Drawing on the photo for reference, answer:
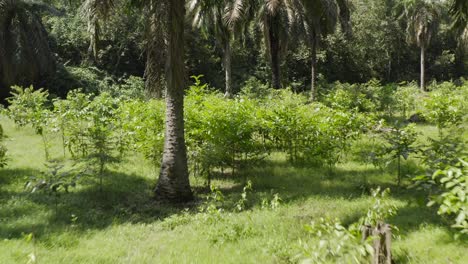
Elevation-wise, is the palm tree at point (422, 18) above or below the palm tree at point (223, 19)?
above

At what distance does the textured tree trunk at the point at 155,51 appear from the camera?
7.50 meters

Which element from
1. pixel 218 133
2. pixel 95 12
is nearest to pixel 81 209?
pixel 218 133

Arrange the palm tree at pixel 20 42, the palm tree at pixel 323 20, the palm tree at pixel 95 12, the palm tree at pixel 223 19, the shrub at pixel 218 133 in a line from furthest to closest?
the palm tree at pixel 323 20 → the palm tree at pixel 20 42 → the palm tree at pixel 223 19 → the shrub at pixel 218 133 → the palm tree at pixel 95 12

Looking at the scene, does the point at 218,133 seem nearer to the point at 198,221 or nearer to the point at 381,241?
the point at 198,221

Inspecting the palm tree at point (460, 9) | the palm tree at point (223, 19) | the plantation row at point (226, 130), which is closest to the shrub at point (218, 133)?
the plantation row at point (226, 130)

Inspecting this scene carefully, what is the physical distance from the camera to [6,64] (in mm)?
17344

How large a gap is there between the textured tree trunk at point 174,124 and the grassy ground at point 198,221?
0.43 metres

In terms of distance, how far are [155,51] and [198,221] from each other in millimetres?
3464

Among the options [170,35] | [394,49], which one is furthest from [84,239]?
[394,49]

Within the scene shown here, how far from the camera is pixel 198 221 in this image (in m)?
6.26

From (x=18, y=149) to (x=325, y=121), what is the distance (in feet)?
29.1

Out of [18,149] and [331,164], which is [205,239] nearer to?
[331,164]

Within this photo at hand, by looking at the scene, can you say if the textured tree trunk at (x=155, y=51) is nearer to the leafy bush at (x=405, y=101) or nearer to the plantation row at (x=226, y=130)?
the plantation row at (x=226, y=130)

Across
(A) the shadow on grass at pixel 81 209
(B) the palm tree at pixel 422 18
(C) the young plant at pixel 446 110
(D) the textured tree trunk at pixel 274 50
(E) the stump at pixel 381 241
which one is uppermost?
(B) the palm tree at pixel 422 18
